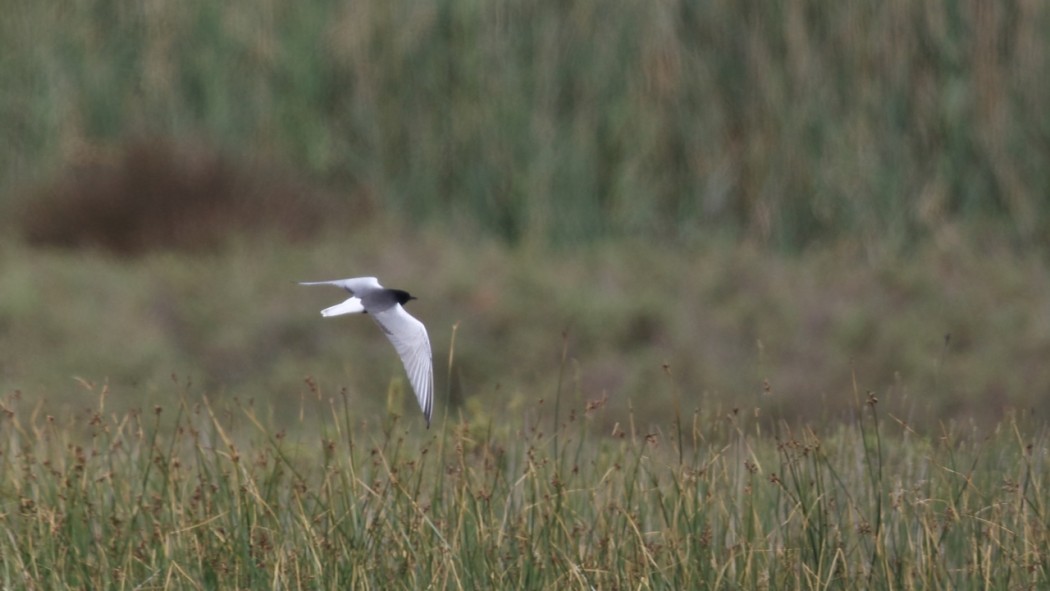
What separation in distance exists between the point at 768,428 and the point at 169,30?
4.71 metres

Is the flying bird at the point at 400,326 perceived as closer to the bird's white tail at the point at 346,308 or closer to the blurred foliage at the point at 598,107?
the bird's white tail at the point at 346,308

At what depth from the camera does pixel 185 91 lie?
9.95 metres

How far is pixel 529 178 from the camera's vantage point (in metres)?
9.39

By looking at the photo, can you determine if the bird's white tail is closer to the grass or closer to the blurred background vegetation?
the grass

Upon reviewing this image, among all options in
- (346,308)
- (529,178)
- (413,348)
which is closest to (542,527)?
(413,348)

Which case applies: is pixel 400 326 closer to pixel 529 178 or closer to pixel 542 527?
pixel 542 527

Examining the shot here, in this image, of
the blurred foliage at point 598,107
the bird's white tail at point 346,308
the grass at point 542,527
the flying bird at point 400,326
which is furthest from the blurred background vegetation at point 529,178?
the bird's white tail at point 346,308

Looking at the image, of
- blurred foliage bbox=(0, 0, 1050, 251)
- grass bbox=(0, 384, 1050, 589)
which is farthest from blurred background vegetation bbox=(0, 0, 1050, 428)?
grass bbox=(0, 384, 1050, 589)

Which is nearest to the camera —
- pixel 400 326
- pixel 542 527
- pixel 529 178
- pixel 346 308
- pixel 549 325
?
pixel 346 308

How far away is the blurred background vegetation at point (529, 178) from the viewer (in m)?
8.04

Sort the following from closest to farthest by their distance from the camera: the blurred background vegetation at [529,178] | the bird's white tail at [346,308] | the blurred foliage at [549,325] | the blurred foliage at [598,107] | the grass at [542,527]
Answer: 1. the bird's white tail at [346,308]
2. the grass at [542,527]
3. the blurred foliage at [549,325]
4. the blurred background vegetation at [529,178]
5. the blurred foliage at [598,107]

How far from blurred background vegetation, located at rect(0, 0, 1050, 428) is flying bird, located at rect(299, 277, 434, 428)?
4.61 metres

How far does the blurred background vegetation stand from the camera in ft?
26.4

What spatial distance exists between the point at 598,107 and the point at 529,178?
Result: 56cm
